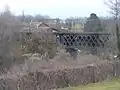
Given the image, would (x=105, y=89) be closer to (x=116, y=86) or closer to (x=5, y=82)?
(x=116, y=86)

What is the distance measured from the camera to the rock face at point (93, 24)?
215ft

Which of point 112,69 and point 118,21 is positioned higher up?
point 118,21

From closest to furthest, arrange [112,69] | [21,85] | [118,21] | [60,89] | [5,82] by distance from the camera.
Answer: [5,82]
[21,85]
[60,89]
[112,69]
[118,21]

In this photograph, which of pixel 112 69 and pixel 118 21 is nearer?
pixel 112 69

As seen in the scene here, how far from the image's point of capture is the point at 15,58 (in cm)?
3622

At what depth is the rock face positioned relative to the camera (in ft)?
215

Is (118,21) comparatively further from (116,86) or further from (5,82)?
(5,82)

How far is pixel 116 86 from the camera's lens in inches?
892

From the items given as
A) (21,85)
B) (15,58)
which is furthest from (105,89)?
(15,58)

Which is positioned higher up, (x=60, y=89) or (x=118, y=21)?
(x=118, y=21)

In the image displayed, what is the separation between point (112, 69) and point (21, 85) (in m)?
11.1

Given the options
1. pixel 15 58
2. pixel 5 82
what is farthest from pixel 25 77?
pixel 15 58

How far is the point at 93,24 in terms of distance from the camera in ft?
219

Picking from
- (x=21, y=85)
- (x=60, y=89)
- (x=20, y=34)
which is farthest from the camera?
(x=20, y=34)
